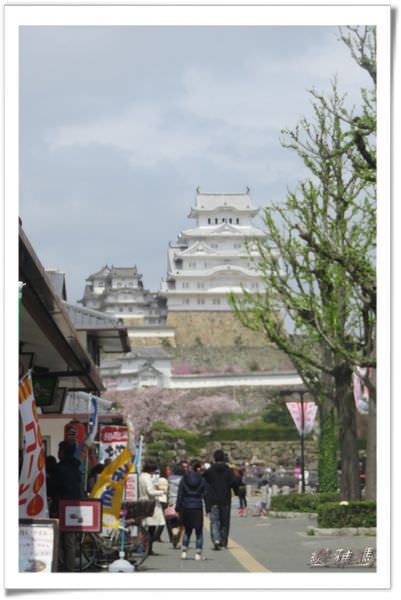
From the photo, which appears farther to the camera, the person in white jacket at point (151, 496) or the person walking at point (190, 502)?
the person in white jacket at point (151, 496)

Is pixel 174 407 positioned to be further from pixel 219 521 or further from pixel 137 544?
pixel 137 544

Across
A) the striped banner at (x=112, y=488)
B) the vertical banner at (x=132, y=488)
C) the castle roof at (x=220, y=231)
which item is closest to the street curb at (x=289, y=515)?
the vertical banner at (x=132, y=488)

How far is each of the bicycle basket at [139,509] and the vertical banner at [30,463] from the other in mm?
3959

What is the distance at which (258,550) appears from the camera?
1473cm

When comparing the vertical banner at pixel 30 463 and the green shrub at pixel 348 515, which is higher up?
the vertical banner at pixel 30 463

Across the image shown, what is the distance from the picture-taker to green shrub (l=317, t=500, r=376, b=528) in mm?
17672

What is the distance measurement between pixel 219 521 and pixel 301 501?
9.90m

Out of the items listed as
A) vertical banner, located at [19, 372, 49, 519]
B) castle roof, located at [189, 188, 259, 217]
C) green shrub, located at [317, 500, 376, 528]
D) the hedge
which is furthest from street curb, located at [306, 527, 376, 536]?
castle roof, located at [189, 188, 259, 217]

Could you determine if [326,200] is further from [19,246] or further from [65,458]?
[19,246]

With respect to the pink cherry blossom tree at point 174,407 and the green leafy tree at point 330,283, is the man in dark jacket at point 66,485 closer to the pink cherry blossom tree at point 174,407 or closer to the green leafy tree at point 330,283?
the green leafy tree at point 330,283

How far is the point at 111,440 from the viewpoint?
16.3 m

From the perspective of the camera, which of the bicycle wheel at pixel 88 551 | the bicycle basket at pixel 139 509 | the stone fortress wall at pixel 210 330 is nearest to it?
the bicycle wheel at pixel 88 551

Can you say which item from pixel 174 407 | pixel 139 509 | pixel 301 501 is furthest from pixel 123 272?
pixel 139 509

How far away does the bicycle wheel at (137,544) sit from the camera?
1188 cm
